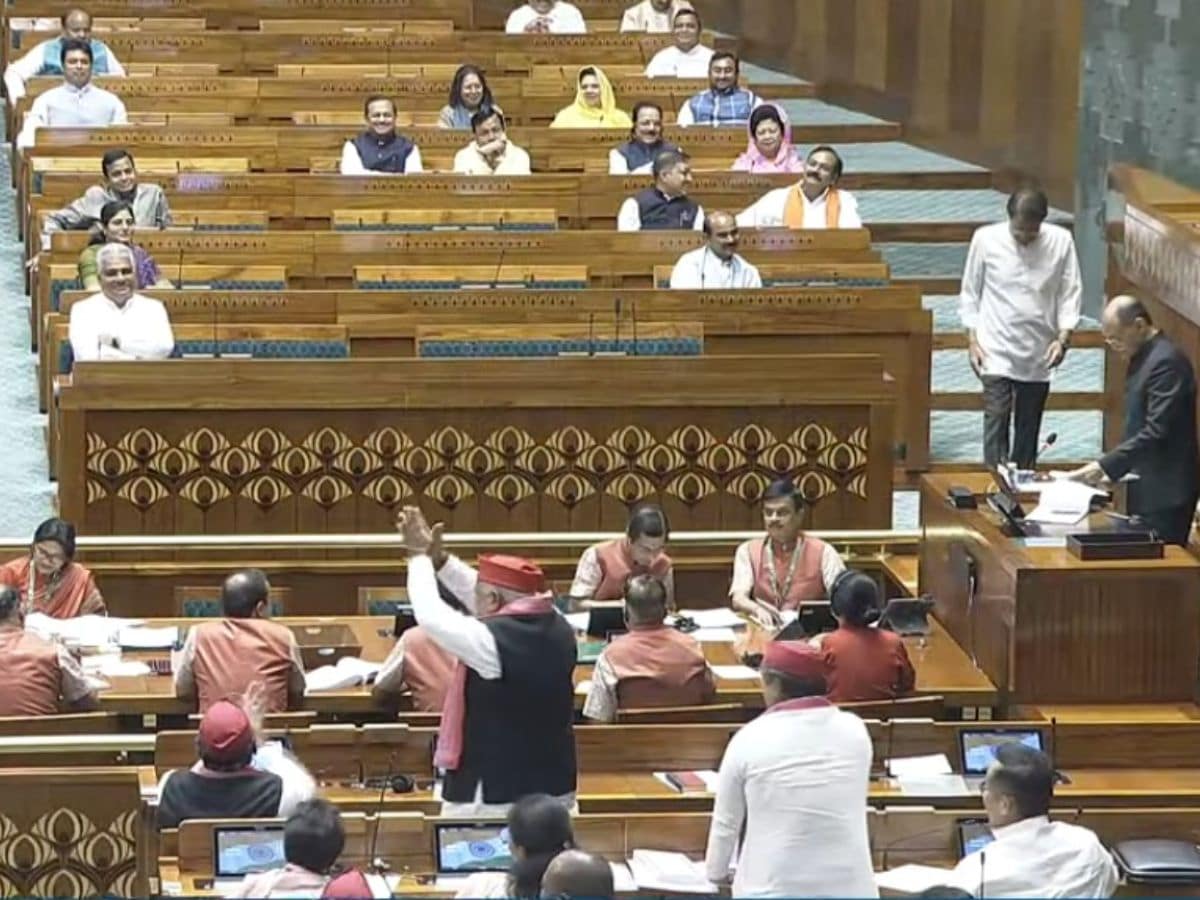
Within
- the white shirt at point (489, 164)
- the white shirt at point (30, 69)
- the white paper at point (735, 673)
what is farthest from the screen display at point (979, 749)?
the white shirt at point (30, 69)

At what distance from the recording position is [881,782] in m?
7.88

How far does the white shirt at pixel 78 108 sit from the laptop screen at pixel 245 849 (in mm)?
7978

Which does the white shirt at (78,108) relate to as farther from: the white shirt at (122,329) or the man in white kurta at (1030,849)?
the man in white kurta at (1030,849)

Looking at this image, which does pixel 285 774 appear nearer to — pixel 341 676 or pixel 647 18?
pixel 341 676

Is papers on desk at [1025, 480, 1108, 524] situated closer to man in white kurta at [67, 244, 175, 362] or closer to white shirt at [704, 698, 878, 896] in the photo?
white shirt at [704, 698, 878, 896]

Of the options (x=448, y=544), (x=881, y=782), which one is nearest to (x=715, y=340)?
(x=448, y=544)

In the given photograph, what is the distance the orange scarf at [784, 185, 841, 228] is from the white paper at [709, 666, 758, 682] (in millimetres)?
4205

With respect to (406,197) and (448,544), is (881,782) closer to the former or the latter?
(448,544)

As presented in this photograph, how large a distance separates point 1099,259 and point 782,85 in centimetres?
364

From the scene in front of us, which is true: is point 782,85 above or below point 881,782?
above

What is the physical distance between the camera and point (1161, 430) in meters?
9.26

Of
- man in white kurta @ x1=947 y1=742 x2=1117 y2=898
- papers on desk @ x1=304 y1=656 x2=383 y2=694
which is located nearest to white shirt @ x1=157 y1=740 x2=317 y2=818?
papers on desk @ x1=304 y1=656 x2=383 y2=694

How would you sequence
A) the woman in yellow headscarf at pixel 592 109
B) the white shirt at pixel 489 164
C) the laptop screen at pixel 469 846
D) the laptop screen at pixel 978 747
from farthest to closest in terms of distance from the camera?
the woman in yellow headscarf at pixel 592 109 → the white shirt at pixel 489 164 → the laptop screen at pixel 978 747 → the laptop screen at pixel 469 846

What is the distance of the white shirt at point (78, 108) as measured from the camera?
47.3 feet
